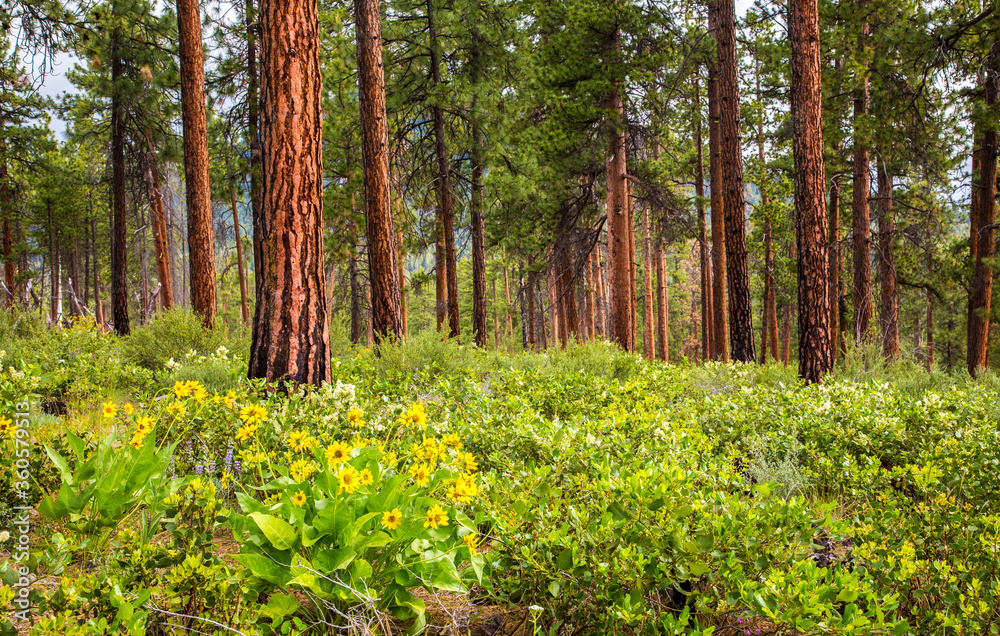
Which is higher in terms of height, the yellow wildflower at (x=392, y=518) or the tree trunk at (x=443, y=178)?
the tree trunk at (x=443, y=178)

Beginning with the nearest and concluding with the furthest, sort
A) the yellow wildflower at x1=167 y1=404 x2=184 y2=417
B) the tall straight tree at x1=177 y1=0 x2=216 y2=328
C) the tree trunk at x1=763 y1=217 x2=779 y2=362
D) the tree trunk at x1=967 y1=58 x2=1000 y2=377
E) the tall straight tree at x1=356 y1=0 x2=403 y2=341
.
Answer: the yellow wildflower at x1=167 y1=404 x2=184 y2=417, the tall straight tree at x1=356 y1=0 x2=403 y2=341, the tall straight tree at x1=177 y1=0 x2=216 y2=328, the tree trunk at x1=967 y1=58 x2=1000 y2=377, the tree trunk at x1=763 y1=217 x2=779 y2=362

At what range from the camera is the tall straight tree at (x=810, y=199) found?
23.4 ft

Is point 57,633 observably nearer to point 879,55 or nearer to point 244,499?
point 244,499

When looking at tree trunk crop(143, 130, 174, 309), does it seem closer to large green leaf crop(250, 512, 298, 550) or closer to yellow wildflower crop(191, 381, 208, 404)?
yellow wildflower crop(191, 381, 208, 404)

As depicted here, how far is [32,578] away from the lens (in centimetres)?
190

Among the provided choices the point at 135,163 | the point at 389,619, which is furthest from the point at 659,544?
the point at 135,163

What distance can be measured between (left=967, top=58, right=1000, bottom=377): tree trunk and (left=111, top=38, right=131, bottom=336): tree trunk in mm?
18650

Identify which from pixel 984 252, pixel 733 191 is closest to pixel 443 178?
pixel 733 191

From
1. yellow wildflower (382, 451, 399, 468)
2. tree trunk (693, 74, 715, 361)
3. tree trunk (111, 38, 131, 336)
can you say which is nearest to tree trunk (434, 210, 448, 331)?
tree trunk (693, 74, 715, 361)

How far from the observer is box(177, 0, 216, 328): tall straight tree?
27.8 ft

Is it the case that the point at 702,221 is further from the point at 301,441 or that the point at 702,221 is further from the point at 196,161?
the point at 301,441

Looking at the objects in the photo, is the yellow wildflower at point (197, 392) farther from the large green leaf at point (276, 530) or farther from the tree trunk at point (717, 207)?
the tree trunk at point (717, 207)

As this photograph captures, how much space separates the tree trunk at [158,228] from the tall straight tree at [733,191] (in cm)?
1268

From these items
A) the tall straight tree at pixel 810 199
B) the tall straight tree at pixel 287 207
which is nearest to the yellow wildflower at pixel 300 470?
the tall straight tree at pixel 287 207
